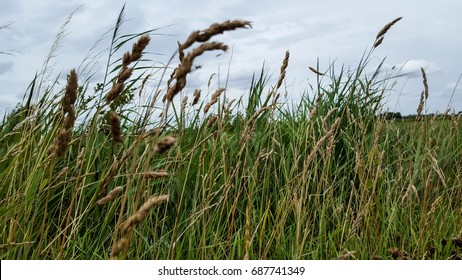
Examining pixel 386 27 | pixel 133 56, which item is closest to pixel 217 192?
pixel 133 56

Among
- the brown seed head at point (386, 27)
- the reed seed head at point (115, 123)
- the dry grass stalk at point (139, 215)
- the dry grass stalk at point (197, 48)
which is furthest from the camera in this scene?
the brown seed head at point (386, 27)

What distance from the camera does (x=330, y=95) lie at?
4367mm

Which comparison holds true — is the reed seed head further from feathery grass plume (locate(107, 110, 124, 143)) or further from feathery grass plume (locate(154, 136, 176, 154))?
feathery grass plume (locate(154, 136, 176, 154))

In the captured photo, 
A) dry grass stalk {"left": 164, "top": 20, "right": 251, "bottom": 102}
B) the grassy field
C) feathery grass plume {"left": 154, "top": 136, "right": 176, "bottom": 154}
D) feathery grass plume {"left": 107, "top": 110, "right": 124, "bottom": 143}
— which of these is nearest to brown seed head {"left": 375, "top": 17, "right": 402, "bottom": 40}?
the grassy field

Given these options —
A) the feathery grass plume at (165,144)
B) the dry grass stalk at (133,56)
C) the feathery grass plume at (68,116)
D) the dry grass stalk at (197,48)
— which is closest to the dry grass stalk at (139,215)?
the feathery grass plume at (165,144)

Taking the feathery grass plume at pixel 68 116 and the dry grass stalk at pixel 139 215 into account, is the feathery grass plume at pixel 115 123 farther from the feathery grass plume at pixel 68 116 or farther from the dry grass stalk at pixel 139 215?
the dry grass stalk at pixel 139 215

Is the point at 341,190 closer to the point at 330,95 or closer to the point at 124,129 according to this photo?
the point at 330,95

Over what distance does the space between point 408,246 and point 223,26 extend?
2.24m

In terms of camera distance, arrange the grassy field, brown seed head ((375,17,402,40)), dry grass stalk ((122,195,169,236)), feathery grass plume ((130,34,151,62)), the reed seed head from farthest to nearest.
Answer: brown seed head ((375,17,402,40)), the grassy field, feathery grass plume ((130,34,151,62)), the reed seed head, dry grass stalk ((122,195,169,236))

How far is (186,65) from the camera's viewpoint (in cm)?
124

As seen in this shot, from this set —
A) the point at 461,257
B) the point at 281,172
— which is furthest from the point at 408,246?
the point at 281,172

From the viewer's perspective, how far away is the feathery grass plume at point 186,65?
1.25 meters

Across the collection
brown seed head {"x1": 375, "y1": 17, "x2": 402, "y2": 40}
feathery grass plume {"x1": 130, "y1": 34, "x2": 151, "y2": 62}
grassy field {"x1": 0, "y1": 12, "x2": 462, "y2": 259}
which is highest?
brown seed head {"x1": 375, "y1": 17, "x2": 402, "y2": 40}

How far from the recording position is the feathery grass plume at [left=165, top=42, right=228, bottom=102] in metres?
1.25
